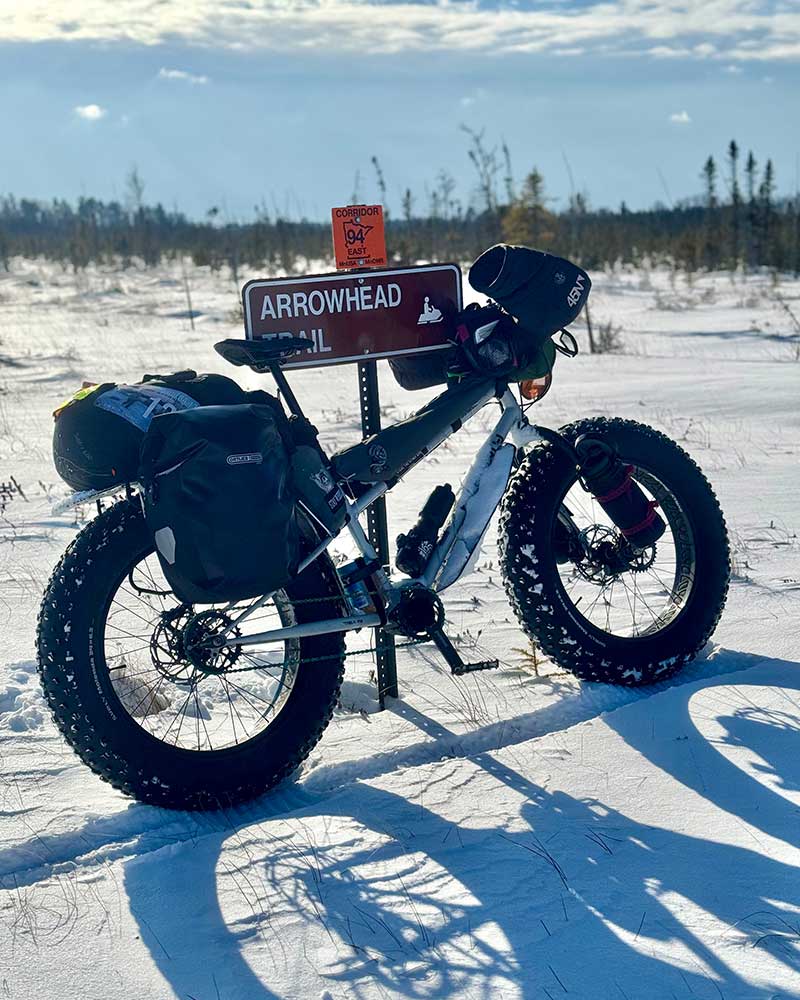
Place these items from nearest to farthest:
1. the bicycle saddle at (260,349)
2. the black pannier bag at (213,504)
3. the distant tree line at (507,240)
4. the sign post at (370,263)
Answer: the black pannier bag at (213,504) → the bicycle saddle at (260,349) → the sign post at (370,263) → the distant tree line at (507,240)

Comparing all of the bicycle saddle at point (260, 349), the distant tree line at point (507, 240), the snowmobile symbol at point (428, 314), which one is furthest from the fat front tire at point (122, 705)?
the distant tree line at point (507, 240)

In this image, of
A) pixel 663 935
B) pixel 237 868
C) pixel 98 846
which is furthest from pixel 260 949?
pixel 663 935

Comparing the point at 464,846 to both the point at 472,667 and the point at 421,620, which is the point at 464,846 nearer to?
the point at 472,667

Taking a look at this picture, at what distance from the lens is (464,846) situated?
2.77m

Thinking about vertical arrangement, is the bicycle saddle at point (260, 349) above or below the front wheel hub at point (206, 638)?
above

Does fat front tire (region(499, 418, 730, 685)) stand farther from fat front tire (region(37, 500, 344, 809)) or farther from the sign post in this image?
fat front tire (region(37, 500, 344, 809))

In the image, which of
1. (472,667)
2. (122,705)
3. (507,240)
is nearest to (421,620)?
(472,667)

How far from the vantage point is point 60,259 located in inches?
1312

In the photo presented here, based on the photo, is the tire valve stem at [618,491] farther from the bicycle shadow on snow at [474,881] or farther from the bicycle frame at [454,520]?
the bicycle shadow on snow at [474,881]

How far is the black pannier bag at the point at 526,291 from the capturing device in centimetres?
371

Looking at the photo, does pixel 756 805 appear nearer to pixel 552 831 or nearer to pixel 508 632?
pixel 552 831

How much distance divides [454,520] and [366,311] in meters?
0.73

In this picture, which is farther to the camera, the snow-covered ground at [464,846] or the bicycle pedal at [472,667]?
the bicycle pedal at [472,667]

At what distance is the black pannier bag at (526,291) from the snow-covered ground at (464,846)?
3.74 ft
